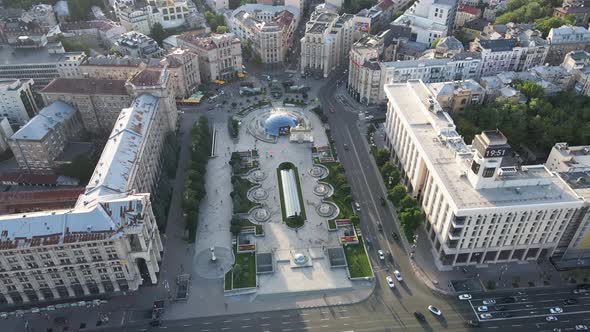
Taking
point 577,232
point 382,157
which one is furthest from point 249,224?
point 577,232

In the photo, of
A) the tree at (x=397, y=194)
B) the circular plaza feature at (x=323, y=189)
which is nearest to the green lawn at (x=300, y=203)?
the circular plaza feature at (x=323, y=189)

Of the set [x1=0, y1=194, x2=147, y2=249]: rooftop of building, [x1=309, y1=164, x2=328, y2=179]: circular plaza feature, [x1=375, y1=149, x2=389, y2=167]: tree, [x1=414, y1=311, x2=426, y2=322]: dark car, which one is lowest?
[x1=414, y1=311, x2=426, y2=322]: dark car

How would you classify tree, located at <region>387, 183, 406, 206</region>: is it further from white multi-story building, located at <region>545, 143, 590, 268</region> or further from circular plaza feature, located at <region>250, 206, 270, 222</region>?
white multi-story building, located at <region>545, 143, 590, 268</region>

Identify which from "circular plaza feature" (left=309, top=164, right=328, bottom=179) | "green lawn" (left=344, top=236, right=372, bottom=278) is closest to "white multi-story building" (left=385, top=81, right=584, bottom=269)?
"green lawn" (left=344, top=236, right=372, bottom=278)

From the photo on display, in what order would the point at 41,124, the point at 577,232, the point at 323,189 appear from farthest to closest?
the point at 41,124 → the point at 323,189 → the point at 577,232

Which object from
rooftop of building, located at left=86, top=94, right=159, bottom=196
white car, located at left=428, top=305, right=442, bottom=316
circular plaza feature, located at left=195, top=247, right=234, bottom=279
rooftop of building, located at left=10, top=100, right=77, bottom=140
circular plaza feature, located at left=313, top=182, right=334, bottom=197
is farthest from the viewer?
rooftop of building, located at left=10, top=100, right=77, bottom=140

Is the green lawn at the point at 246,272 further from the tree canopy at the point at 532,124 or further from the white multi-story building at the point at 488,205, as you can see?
the tree canopy at the point at 532,124

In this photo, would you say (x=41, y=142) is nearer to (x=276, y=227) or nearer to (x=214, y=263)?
(x=214, y=263)
